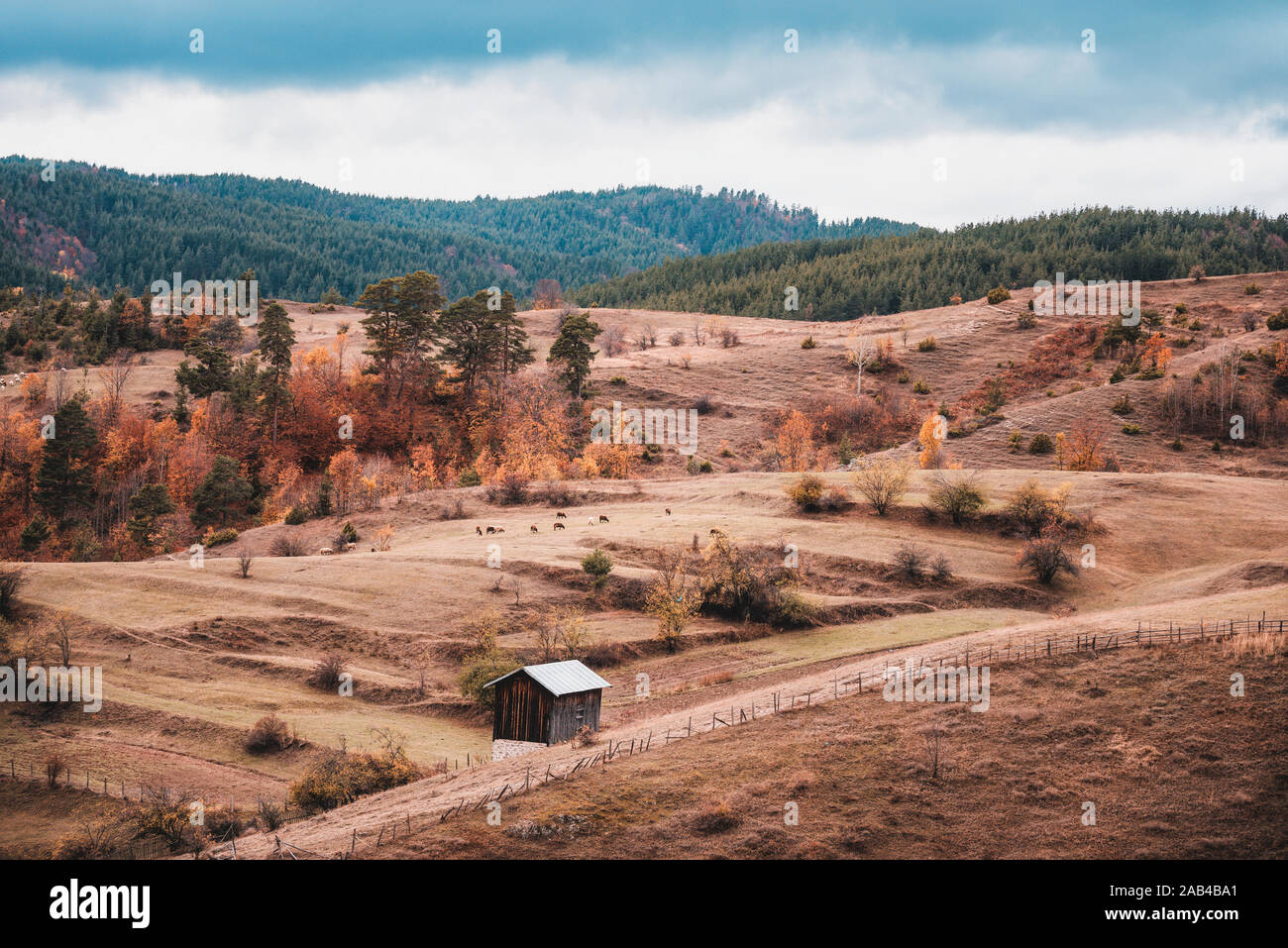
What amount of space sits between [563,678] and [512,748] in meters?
3.84

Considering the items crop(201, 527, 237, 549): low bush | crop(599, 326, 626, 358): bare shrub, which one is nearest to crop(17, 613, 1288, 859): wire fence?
crop(201, 527, 237, 549): low bush

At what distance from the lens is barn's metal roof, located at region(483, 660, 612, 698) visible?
43000 millimetres

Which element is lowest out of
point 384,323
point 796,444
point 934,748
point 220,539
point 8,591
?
point 934,748

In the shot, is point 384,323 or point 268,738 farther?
point 384,323

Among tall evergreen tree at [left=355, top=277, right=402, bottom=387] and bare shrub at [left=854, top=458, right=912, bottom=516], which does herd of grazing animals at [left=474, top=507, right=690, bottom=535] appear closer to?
bare shrub at [left=854, top=458, right=912, bottom=516]

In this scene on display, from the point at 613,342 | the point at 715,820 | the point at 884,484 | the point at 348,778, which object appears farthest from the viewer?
the point at 613,342

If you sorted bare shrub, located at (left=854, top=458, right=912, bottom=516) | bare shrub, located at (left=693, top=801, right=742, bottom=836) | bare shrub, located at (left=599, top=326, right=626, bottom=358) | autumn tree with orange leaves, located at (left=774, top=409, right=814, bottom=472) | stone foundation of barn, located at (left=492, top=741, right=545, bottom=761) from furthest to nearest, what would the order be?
bare shrub, located at (left=599, top=326, right=626, bottom=358)
autumn tree with orange leaves, located at (left=774, top=409, right=814, bottom=472)
bare shrub, located at (left=854, top=458, right=912, bottom=516)
stone foundation of barn, located at (left=492, top=741, right=545, bottom=761)
bare shrub, located at (left=693, top=801, right=742, bottom=836)

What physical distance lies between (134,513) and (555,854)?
79.3 metres

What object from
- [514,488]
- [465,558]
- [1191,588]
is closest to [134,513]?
[514,488]

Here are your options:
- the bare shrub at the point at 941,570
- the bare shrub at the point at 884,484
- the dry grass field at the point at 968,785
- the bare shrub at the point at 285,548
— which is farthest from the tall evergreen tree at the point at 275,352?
the dry grass field at the point at 968,785

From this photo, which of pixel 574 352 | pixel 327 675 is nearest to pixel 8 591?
pixel 327 675

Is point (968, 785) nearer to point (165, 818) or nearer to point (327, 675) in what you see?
point (165, 818)

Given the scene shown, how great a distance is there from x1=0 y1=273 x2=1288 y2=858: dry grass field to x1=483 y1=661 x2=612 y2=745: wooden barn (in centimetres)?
211

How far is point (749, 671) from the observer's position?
52.0 m
